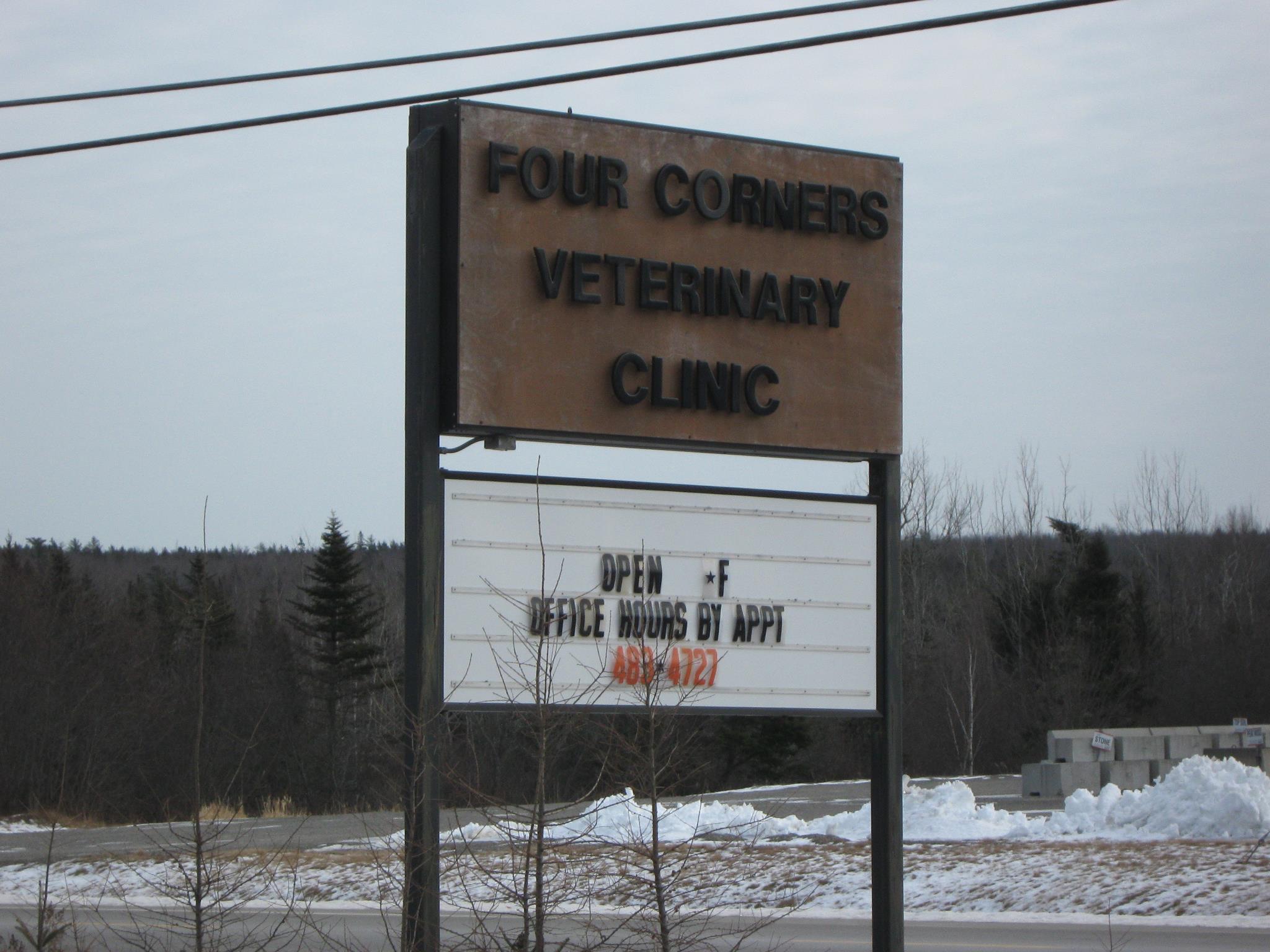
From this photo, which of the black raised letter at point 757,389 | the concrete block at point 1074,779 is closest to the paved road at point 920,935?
the black raised letter at point 757,389

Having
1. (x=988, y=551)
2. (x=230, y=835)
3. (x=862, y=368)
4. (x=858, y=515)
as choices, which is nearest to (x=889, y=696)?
(x=858, y=515)

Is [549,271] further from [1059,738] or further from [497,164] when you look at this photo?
[1059,738]

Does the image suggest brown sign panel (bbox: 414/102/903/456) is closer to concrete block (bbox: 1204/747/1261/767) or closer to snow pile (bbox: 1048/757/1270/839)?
snow pile (bbox: 1048/757/1270/839)

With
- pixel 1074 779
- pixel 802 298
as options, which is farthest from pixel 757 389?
pixel 1074 779

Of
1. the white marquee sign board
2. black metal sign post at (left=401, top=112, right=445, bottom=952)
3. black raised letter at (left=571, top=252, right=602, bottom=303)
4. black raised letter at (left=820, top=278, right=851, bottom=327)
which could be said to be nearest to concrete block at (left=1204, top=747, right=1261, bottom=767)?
the white marquee sign board

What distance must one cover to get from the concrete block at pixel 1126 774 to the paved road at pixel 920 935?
13.8 m

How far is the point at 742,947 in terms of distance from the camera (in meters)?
12.6

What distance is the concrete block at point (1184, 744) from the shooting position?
105 feet

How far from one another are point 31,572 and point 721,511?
57.8m

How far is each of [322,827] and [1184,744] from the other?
59.8 ft

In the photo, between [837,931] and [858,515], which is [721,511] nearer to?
[858,515]

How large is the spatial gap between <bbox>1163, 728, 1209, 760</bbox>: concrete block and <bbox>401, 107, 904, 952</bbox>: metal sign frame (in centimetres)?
2544

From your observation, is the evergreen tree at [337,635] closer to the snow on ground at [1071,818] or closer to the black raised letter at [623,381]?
the snow on ground at [1071,818]

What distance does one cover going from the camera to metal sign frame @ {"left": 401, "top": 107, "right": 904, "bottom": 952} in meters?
7.09
